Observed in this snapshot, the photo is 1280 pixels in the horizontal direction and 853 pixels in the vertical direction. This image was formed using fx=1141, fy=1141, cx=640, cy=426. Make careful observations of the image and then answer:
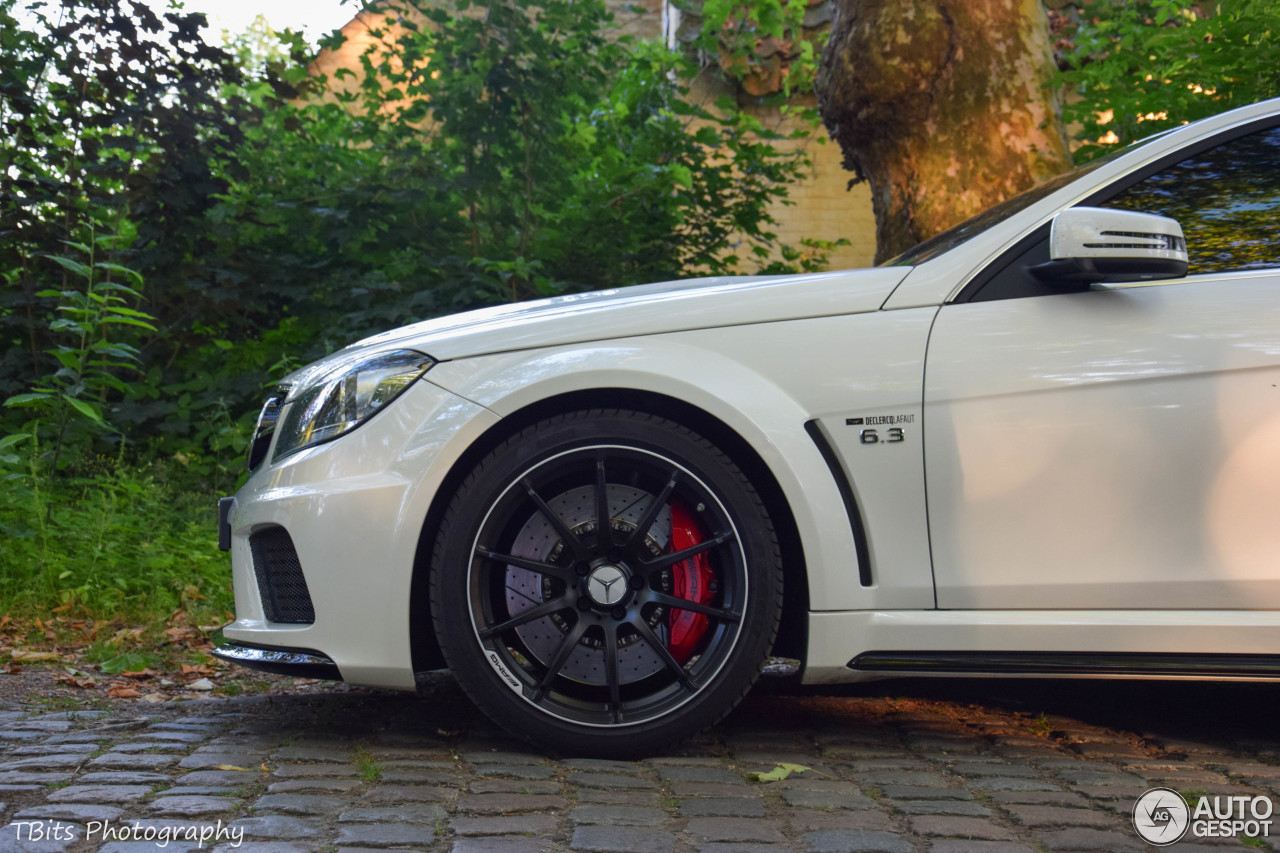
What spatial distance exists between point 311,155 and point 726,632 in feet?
18.8

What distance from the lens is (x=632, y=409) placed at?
9.70ft

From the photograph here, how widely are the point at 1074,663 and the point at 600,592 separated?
3.88 ft

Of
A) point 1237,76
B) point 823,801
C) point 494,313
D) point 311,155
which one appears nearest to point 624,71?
point 311,155

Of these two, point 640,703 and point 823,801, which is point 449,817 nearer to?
point 640,703

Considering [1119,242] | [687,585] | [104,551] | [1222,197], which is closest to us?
[1119,242]

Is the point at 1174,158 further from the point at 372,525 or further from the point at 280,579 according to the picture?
the point at 280,579

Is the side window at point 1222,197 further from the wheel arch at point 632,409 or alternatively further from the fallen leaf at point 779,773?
the fallen leaf at point 779,773

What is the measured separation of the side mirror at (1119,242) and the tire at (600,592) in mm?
977

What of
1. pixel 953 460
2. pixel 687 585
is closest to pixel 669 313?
pixel 687 585

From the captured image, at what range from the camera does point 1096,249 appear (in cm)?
273

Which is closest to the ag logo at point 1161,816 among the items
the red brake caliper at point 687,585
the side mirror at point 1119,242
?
the red brake caliper at point 687,585

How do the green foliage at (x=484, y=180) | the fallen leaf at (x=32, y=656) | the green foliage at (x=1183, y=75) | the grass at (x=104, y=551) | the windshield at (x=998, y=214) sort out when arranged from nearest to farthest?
the windshield at (x=998, y=214) → the fallen leaf at (x=32, y=656) → the grass at (x=104, y=551) → the green foliage at (x=1183, y=75) → the green foliage at (x=484, y=180)

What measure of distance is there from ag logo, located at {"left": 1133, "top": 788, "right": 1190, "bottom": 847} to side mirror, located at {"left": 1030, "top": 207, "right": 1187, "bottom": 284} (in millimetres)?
1234

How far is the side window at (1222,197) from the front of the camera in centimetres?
299
